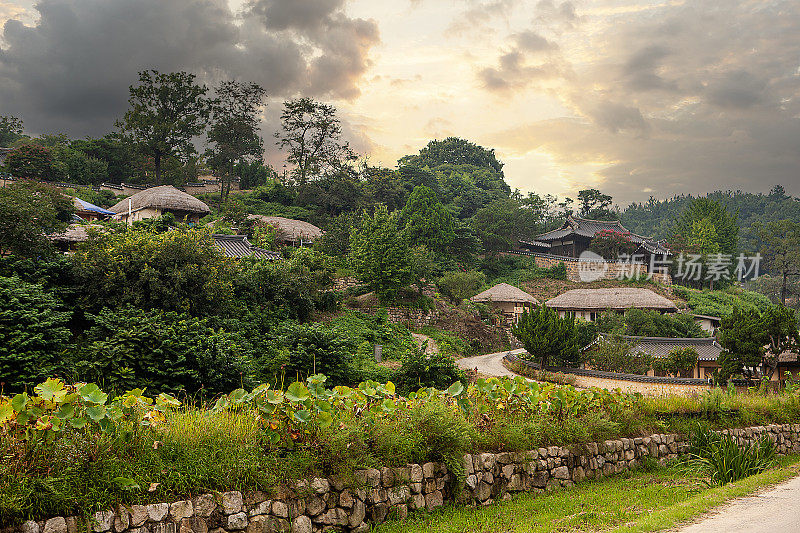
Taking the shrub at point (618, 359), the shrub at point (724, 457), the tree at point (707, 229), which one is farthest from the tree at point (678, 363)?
the tree at point (707, 229)

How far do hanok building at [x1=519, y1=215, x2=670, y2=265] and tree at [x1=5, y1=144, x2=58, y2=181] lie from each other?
118ft

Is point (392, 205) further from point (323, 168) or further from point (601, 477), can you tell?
point (601, 477)

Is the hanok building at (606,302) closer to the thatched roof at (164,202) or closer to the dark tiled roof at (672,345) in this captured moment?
the dark tiled roof at (672,345)

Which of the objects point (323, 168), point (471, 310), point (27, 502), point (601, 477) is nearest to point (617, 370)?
point (471, 310)

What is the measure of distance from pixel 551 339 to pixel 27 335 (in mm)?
18266

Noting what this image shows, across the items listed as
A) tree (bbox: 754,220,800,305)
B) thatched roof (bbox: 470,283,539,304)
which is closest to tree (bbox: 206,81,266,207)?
thatched roof (bbox: 470,283,539,304)

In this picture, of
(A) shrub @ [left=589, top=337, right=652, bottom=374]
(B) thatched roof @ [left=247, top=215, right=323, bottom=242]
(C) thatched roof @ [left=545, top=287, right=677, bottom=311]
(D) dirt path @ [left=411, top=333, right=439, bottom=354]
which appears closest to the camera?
(A) shrub @ [left=589, top=337, right=652, bottom=374]

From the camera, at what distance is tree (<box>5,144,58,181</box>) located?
3212cm

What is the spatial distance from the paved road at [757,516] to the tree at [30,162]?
38141mm

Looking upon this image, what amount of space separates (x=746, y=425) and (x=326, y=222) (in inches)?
1183

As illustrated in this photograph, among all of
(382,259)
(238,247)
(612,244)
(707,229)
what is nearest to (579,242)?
(612,244)

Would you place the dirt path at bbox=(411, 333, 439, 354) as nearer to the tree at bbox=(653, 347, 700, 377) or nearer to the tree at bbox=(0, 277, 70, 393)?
the tree at bbox=(653, 347, 700, 377)

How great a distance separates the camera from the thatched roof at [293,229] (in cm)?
3173

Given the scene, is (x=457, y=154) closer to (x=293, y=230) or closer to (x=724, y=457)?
(x=293, y=230)
